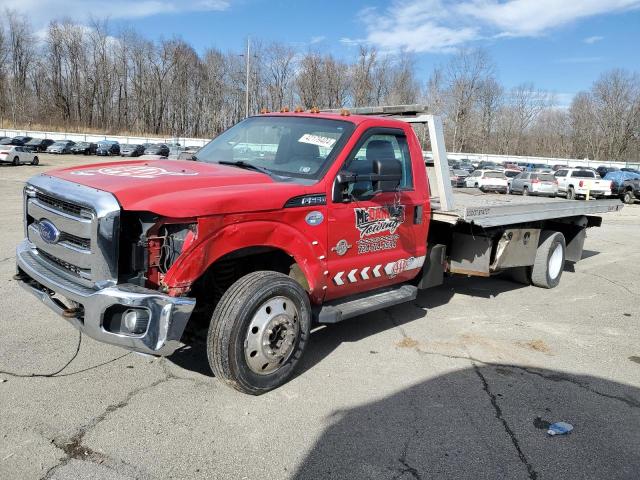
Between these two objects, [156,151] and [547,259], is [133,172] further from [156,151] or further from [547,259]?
[156,151]

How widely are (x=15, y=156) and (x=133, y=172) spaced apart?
3807cm

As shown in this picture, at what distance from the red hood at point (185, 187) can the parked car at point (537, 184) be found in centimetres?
2724

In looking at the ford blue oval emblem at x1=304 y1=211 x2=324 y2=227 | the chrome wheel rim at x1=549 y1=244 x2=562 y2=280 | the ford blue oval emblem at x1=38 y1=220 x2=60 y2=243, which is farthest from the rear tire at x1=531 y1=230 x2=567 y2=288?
the ford blue oval emblem at x1=38 y1=220 x2=60 y2=243

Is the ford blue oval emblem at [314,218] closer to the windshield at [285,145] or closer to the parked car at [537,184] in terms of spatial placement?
the windshield at [285,145]

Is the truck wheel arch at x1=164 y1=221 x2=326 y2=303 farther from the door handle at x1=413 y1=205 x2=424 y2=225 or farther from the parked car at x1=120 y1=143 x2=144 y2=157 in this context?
the parked car at x1=120 y1=143 x2=144 y2=157

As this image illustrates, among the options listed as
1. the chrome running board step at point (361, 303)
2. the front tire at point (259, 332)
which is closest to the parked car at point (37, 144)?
the chrome running board step at point (361, 303)

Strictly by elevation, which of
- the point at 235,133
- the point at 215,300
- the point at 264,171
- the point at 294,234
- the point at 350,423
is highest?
the point at 235,133

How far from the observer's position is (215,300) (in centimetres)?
422

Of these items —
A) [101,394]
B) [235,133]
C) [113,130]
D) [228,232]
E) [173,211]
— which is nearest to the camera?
[173,211]

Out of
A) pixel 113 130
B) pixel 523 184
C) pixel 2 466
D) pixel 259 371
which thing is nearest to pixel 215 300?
pixel 259 371

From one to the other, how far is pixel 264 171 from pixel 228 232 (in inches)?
39.5

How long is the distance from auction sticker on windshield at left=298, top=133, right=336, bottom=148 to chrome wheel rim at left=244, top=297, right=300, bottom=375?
1.41m

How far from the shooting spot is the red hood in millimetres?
3371

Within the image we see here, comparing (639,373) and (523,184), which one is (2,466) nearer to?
(639,373)
